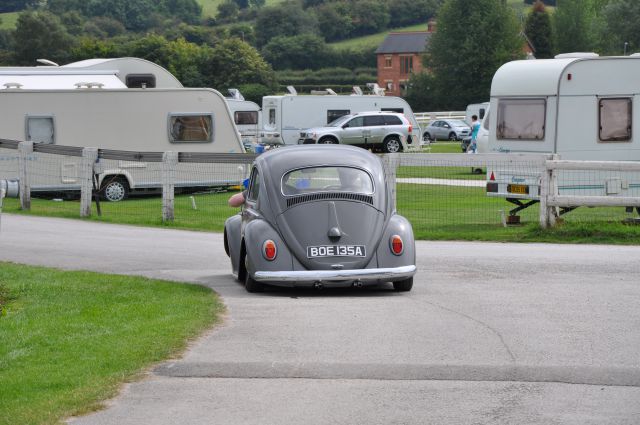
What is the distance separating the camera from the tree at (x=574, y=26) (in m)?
121

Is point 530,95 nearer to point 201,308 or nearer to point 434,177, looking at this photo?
point 434,177

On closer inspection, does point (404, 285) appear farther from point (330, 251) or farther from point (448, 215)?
point (448, 215)

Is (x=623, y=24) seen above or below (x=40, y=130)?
above

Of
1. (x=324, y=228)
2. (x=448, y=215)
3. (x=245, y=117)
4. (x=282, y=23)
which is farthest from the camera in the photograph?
(x=282, y=23)

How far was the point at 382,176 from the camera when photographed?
539 inches

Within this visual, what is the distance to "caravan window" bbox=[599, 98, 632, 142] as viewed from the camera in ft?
72.7

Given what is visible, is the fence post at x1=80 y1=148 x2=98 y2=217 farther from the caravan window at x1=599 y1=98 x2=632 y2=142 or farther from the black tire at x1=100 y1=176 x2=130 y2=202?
the caravan window at x1=599 y1=98 x2=632 y2=142

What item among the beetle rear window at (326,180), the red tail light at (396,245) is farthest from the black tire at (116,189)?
the red tail light at (396,245)

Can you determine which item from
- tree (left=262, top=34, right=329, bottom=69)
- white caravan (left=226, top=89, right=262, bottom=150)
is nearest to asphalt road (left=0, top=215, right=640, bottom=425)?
white caravan (left=226, top=89, right=262, bottom=150)

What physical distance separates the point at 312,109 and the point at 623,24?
64718 millimetres

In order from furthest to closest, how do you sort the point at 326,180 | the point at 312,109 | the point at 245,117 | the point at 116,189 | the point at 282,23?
the point at 282,23 < the point at 245,117 < the point at 312,109 < the point at 116,189 < the point at 326,180

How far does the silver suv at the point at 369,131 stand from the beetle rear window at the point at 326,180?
112 feet

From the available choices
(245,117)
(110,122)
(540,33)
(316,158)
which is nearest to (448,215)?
(316,158)

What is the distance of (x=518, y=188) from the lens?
21297 millimetres
